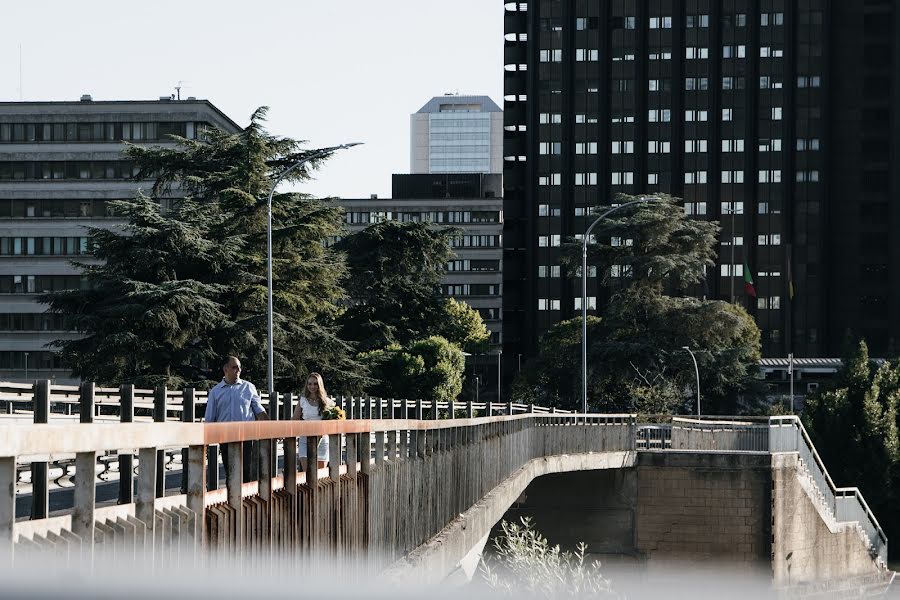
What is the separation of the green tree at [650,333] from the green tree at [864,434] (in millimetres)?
12370

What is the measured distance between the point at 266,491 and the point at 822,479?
49.1m

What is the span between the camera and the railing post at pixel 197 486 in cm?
549

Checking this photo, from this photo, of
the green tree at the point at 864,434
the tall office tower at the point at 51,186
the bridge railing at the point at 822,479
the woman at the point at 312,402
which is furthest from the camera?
the tall office tower at the point at 51,186

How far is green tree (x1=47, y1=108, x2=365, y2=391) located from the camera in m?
50.4

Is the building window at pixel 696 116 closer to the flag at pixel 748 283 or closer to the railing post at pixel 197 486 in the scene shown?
the flag at pixel 748 283

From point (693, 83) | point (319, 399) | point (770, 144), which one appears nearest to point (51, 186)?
point (693, 83)

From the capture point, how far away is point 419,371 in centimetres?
8000

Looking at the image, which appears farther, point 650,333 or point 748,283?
point 748,283

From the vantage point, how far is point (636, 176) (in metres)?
128

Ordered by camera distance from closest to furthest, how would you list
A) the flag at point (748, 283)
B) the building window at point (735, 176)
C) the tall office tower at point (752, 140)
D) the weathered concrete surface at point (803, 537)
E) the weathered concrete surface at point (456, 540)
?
the weathered concrete surface at point (456, 540), the weathered concrete surface at point (803, 537), the flag at point (748, 283), the tall office tower at point (752, 140), the building window at point (735, 176)

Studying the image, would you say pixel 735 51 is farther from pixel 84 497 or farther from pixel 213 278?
pixel 84 497

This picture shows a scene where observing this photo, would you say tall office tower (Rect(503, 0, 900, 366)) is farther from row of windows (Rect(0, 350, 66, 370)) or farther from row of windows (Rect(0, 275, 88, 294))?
row of windows (Rect(0, 350, 66, 370))

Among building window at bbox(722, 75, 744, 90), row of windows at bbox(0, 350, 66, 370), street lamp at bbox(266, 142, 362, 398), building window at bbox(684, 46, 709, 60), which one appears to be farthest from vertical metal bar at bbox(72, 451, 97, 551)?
building window at bbox(684, 46, 709, 60)

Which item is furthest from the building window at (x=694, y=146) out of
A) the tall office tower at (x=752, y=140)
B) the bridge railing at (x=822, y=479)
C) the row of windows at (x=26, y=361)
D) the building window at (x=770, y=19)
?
the bridge railing at (x=822, y=479)
